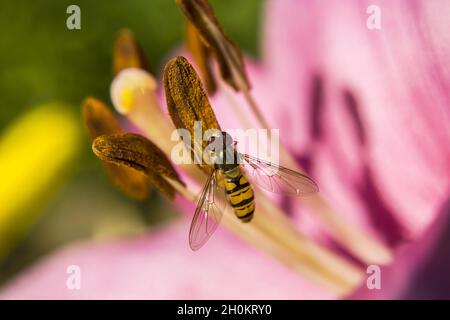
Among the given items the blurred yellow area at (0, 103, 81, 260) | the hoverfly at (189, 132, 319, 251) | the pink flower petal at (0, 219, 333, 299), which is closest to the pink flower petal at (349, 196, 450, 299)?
the hoverfly at (189, 132, 319, 251)

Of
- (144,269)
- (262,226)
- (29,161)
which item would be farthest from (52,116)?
(262,226)

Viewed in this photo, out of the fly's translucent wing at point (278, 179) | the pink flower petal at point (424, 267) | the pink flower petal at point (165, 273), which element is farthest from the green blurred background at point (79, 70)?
the pink flower petal at point (424, 267)

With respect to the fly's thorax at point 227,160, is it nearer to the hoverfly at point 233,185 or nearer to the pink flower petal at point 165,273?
the hoverfly at point 233,185

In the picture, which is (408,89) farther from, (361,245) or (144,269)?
(144,269)

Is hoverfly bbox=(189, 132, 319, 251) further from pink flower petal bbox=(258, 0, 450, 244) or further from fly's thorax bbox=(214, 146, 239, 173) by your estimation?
pink flower petal bbox=(258, 0, 450, 244)

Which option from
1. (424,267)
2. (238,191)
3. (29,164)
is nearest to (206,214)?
(238,191)
